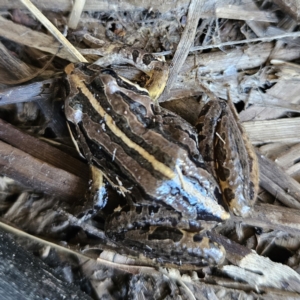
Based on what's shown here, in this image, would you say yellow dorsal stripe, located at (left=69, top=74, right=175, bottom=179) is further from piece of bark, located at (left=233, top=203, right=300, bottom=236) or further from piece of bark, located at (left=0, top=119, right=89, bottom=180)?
piece of bark, located at (left=233, top=203, right=300, bottom=236)

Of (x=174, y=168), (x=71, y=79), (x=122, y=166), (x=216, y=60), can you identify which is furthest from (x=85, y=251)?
(x=216, y=60)

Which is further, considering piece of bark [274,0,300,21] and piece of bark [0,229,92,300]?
piece of bark [274,0,300,21]

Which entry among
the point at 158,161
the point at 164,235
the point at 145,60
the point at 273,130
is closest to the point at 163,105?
the point at 145,60

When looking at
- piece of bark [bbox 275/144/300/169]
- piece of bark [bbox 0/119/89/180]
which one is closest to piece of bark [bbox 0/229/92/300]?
piece of bark [bbox 0/119/89/180]

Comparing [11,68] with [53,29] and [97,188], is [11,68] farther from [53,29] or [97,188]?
[97,188]

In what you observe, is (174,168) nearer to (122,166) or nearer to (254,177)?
(122,166)
